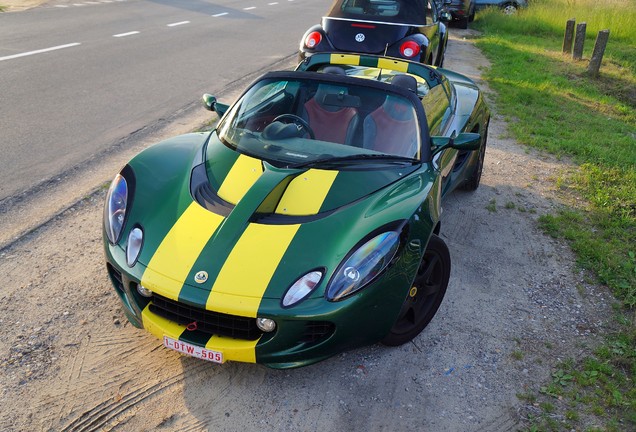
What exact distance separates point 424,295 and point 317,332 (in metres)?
0.96

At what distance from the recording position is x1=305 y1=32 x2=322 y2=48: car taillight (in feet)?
28.1

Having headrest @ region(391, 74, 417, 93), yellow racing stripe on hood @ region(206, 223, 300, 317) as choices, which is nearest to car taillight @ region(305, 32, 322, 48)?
headrest @ region(391, 74, 417, 93)

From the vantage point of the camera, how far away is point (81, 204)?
16.9 ft

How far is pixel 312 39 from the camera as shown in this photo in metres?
8.60

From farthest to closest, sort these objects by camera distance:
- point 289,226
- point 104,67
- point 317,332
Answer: point 104,67 → point 289,226 → point 317,332

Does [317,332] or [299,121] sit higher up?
[299,121]

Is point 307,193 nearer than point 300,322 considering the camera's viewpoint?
No

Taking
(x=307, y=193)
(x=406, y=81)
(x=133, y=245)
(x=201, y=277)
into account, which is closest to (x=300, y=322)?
(x=201, y=277)

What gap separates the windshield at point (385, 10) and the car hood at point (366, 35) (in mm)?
285

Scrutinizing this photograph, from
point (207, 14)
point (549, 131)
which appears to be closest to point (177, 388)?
point (549, 131)

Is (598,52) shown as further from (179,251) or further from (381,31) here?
(179,251)

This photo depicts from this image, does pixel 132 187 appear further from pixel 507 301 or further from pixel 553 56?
pixel 553 56

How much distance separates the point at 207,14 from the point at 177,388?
14.6 metres

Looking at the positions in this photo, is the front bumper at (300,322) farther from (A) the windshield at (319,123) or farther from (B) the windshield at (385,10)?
(B) the windshield at (385,10)
